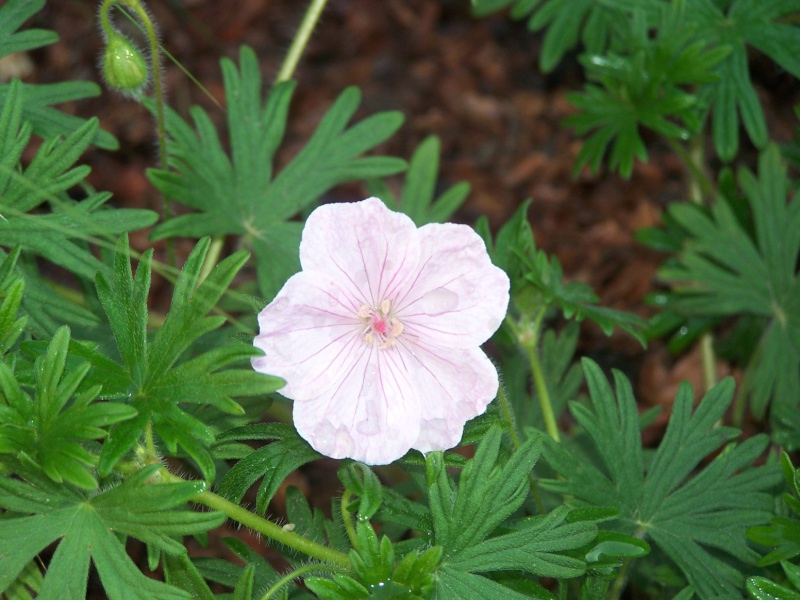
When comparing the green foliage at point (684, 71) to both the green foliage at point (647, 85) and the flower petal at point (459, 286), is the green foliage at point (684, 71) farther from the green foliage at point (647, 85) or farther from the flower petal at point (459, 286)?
the flower petal at point (459, 286)

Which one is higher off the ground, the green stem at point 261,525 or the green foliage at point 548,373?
the green stem at point 261,525

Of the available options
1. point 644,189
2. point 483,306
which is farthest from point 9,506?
point 644,189

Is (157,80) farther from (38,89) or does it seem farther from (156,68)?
(38,89)

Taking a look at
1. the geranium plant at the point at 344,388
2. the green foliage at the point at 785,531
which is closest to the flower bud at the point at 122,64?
the geranium plant at the point at 344,388

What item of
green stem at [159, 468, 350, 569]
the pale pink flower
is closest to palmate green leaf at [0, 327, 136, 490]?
green stem at [159, 468, 350, 569]

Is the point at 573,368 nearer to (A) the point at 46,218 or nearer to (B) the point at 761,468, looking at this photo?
(B) the point at 761,468

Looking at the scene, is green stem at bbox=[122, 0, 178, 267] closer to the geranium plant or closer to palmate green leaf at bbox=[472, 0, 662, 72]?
the geranium plant

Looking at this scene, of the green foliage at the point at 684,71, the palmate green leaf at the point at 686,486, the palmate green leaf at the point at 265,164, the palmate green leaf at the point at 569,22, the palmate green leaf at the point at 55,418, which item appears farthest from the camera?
the palmate green leaf at the point at 569,22
